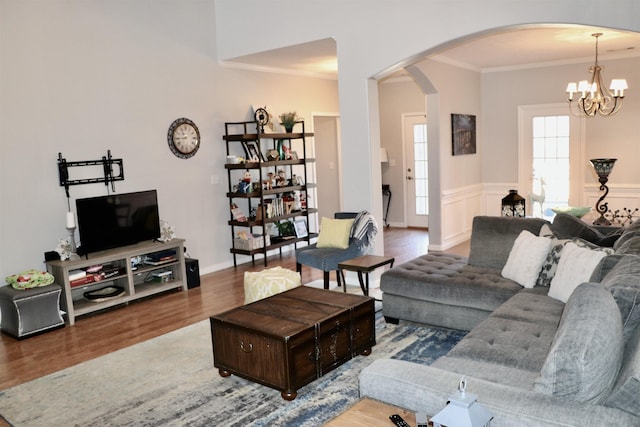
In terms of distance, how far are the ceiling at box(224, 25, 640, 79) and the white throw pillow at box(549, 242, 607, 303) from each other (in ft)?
8.41

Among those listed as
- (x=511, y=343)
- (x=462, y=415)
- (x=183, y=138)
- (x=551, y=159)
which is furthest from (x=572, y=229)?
(x=551, y=159)

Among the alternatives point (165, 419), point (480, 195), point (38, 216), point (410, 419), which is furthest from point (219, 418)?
point (480, 195)

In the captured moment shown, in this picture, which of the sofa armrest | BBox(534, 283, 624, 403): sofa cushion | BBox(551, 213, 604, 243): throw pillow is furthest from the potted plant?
BBox(534, 283, 624, 403): sofa cushion

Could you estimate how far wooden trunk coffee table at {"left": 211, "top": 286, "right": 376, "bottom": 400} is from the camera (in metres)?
3.31

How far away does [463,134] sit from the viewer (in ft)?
27.1

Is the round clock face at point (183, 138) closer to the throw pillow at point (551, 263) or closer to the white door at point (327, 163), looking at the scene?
the white door at point (327, 163)

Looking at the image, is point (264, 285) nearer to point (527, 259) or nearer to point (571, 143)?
point (527, 259)

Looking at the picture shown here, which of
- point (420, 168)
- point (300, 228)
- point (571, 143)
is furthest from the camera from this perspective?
point (420, 168)

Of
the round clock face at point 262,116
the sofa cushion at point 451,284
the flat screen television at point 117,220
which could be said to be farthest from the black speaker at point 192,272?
the sofa cushion at point 451,284

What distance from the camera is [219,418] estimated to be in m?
3.20

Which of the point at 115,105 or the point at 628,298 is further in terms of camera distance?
the point at 115,105

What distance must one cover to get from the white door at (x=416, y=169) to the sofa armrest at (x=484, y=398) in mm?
7645

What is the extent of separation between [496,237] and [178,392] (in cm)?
287

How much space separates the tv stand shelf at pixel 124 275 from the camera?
5.15 m
